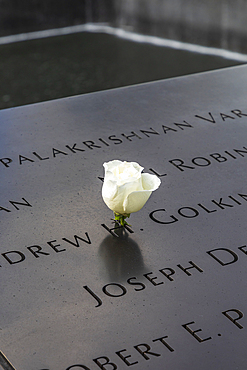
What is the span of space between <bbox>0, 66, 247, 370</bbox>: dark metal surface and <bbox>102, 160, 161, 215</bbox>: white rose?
0.12 meters

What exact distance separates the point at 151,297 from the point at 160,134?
40.8 inches

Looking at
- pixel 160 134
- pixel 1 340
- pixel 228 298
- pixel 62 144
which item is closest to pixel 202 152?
Answer: pixel 160 134

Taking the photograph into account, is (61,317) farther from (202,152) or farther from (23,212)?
(202,152)

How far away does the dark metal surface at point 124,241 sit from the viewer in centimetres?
124

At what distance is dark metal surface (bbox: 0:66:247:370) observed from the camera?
124 centimetres

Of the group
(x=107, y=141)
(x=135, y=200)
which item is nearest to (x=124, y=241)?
(x=135, y=200)

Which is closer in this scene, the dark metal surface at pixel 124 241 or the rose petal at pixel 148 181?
the dark metal surface at pixel 124 241

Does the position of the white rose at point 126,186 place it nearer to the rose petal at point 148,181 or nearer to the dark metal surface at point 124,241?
the rose petal at point 148,181

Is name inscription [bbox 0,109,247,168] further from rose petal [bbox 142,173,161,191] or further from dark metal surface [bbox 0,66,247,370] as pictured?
rose petal [bbox 142,173,161,191]

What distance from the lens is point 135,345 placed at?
4.03 feet

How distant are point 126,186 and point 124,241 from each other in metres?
0.18

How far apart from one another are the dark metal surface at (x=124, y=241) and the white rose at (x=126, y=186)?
0.12 metres

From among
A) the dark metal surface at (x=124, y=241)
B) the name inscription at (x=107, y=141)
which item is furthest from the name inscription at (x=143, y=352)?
the name inscription at (x=107, y=141)

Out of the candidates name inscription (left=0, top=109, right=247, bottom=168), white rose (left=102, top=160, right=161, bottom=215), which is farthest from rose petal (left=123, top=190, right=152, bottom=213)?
name inscription (left=0, top=109, right=247, bottom=168)
